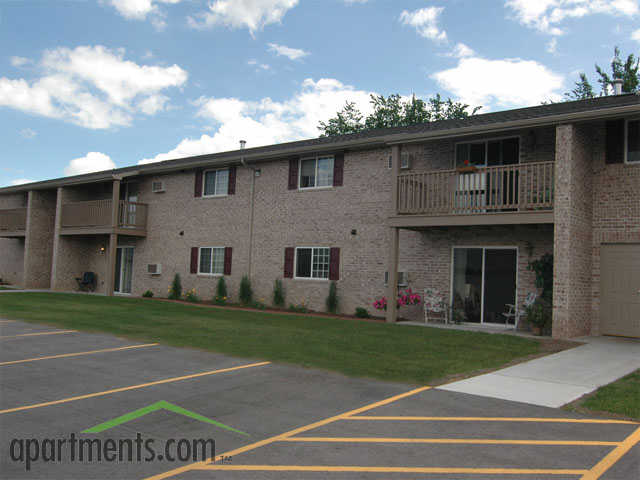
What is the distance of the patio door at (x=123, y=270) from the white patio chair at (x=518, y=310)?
16876mm

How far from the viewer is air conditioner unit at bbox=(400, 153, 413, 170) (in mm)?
16219

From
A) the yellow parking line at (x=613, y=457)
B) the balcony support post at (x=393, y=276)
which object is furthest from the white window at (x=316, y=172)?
the yellow parking line at (x=613, y=457)

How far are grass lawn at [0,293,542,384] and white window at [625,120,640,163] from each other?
517 cm

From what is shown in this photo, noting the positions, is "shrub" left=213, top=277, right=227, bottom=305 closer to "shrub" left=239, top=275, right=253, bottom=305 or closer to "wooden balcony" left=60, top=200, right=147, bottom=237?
"shrub" left=239, top=275, right=253, bottom=305

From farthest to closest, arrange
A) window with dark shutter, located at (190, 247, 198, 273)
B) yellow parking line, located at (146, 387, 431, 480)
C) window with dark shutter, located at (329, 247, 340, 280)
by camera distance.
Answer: window with dark shutter, located at (190, 247, 198, 273) < window with dark shutter, located at (329, 247, 340, 280) < yellow parking line, located at (146, 387, 431, 480)

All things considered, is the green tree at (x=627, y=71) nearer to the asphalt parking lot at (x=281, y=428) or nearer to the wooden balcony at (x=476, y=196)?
the wooden balcony at (x=476, y=196)

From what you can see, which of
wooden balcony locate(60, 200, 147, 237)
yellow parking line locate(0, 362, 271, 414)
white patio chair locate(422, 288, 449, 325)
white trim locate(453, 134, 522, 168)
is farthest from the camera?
wooden balcony locate(60, 200, 147, 237)

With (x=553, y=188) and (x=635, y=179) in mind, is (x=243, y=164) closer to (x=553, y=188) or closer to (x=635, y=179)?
(x=553, y=188)

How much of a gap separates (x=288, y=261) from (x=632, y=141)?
10.8 m

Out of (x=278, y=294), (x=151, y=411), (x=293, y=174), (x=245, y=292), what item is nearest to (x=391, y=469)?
(x=151, y=411)

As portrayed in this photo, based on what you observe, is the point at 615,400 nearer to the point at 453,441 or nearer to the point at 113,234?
the point at 453,441

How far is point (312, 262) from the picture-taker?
1827 centimetres

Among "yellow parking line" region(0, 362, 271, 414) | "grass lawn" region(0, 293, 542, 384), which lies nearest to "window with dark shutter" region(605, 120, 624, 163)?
"grass lawn" region(0, 293, 542, 384)

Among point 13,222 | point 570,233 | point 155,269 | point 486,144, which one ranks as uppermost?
point 486,144
